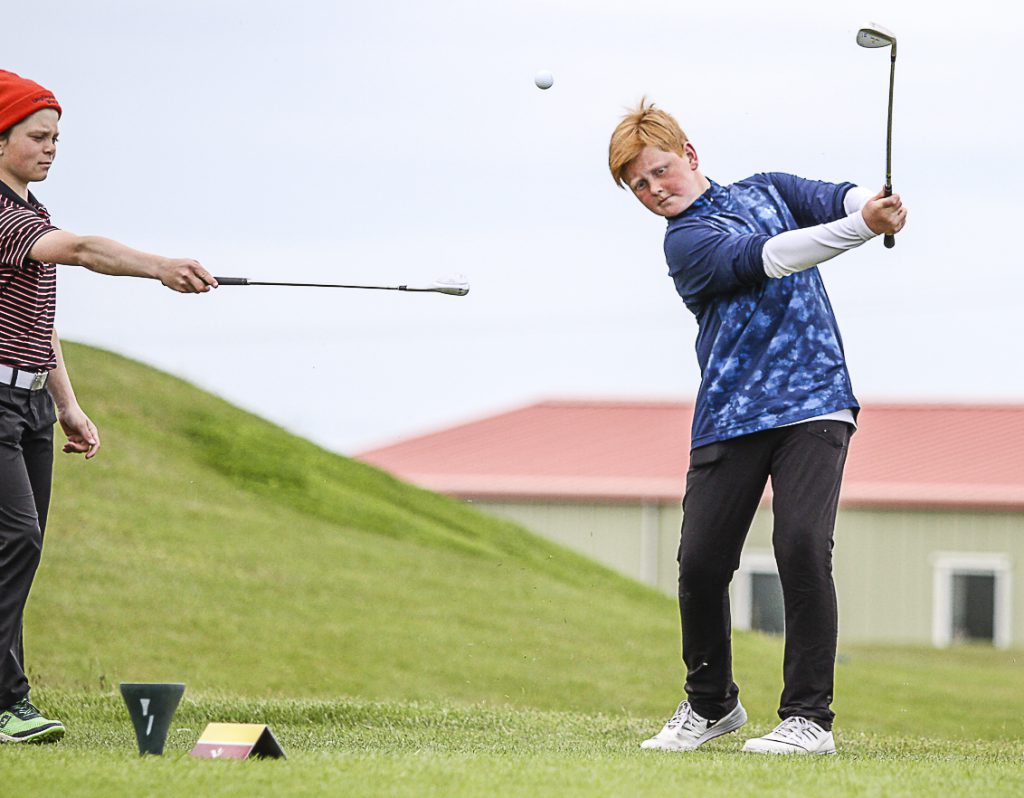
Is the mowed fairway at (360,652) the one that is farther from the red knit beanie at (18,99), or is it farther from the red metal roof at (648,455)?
the red metal roof at (648,455)

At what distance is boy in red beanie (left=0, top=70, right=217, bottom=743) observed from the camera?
177 inches

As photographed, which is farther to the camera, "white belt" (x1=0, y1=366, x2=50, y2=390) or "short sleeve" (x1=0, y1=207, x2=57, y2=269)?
"white belt" (x1=0, y1=366, x2=50, y2=390)

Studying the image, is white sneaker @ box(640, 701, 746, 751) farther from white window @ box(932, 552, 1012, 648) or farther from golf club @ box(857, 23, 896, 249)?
white window @ box(932, 552, 1012, 648)

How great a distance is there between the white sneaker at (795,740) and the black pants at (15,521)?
2138 mm

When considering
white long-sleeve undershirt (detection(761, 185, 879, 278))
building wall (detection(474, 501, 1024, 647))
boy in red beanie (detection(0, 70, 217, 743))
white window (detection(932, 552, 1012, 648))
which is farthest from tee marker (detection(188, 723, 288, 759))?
white window (detection(932, 552, 1012, 648))

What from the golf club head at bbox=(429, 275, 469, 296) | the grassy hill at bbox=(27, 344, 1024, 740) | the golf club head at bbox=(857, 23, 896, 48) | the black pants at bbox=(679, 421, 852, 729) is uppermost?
the golf club head at bbox=(857, 23, 896, 48)

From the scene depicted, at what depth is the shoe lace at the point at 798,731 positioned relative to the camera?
4680 mm

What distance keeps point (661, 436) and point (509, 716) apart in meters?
22.9

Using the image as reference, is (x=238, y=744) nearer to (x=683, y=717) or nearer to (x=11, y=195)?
(x=683, y=717)

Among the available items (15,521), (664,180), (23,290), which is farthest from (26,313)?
(664,180)

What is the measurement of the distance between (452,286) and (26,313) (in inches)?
48.7

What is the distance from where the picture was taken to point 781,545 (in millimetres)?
4738

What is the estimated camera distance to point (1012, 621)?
79.4ft

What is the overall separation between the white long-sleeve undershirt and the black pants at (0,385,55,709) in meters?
2.18
